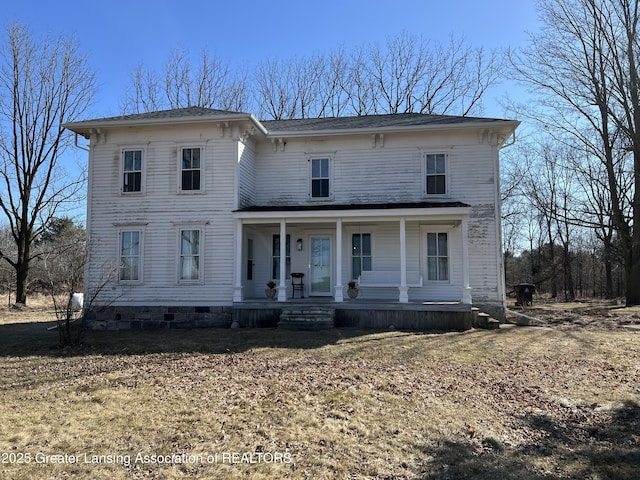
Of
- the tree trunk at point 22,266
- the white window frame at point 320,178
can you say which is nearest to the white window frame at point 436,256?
the white window frame at point 320,178

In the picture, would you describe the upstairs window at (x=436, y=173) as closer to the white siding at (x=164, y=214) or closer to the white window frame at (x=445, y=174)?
the white window frame at (x=445, y=174)

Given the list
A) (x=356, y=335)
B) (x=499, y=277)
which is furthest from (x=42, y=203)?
(x=499, y=277)

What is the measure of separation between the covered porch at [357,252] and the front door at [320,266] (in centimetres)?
3

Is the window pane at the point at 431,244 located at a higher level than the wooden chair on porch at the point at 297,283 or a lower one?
higher

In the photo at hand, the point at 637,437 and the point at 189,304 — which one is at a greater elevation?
the point at 189,304

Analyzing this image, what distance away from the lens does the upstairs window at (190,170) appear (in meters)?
13.2

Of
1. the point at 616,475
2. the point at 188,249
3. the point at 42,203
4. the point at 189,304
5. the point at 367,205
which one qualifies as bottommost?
the point at 616,475

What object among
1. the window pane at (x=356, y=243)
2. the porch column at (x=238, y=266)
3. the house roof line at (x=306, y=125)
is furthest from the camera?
the window pane at (x=356, y=243)

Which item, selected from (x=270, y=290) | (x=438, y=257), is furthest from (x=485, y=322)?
(x=270, y=290)

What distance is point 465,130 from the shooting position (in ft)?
43.6

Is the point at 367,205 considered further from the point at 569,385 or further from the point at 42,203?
the point at 42,203

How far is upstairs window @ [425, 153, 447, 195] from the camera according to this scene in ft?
44.1

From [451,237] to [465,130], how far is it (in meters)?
3.25

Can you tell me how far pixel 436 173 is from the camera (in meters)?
13.5
